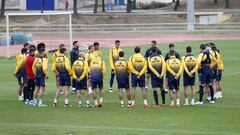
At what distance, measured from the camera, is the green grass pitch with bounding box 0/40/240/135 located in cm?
2130

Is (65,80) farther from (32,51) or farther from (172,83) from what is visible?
(172,83)

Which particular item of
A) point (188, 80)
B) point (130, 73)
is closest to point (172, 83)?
point (188, 80)

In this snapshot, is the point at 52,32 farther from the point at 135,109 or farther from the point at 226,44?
the point at 135,109

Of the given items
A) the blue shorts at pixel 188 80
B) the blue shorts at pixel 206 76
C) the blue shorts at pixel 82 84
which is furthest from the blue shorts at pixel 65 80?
the blue shorts at pixel 206 76

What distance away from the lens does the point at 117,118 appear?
2347 centimetres

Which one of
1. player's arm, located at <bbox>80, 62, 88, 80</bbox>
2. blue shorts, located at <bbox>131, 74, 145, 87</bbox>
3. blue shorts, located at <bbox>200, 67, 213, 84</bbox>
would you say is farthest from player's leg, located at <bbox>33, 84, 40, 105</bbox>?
blue shorts, located at <bbox>200, 67, 213, 84</bbox>

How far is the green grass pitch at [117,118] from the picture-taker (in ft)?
69.9

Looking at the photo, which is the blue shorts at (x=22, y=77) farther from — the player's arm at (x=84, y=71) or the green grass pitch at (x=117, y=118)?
the player's arm at (x=84, y=71)

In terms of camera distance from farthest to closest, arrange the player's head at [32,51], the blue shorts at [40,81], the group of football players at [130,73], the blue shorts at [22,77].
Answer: the blue shorts at [22,77] → the player's head at [32,51] → the blue shorts at [40,81] → the group of football players at [130,73]

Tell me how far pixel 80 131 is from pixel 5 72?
19.1 m

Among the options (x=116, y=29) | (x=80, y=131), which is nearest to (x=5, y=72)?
(x=80, y=131)

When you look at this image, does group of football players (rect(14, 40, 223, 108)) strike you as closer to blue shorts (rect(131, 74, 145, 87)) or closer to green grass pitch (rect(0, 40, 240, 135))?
blue shorts (rect(131, 74, 145, 87))

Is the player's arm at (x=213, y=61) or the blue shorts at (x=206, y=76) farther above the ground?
the player's arm at (x=213, y=61)

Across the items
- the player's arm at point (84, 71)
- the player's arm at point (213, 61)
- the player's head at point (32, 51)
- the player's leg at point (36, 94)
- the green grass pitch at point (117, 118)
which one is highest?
the player's head at point (32, 51)
